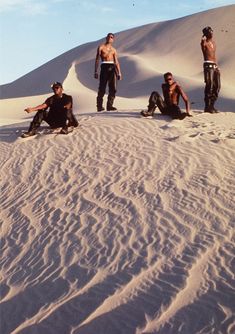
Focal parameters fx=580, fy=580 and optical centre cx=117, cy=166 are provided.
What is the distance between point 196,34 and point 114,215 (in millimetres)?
40263

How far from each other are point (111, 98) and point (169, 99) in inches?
63.2

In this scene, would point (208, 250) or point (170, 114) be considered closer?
point (208, 250)

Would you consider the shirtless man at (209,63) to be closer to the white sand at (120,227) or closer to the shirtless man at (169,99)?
the white sand at (120,227)

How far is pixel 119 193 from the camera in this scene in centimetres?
642

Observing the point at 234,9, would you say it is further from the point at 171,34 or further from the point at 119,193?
the point at 119,193

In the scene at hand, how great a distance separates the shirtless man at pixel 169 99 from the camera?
9.16 meters

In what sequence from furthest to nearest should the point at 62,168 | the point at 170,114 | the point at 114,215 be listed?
the point at 170,114 < the point at 62,168 < the point at 114,215

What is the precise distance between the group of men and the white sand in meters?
0.20

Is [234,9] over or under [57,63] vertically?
over

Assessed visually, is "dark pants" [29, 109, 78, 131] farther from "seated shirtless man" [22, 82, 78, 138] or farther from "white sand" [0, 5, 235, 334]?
"white sand" [0, 5, 235, 334]

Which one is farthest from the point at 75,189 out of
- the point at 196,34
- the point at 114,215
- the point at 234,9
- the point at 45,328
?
the point at 234,9

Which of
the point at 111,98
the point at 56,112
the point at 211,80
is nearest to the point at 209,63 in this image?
the point at 211,80

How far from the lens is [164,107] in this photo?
9.52 metres

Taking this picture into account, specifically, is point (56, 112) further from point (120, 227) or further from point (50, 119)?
point (120, 227)
